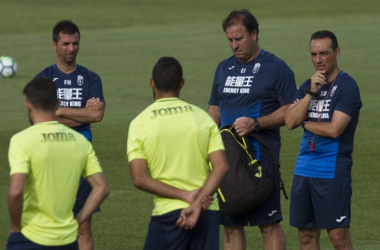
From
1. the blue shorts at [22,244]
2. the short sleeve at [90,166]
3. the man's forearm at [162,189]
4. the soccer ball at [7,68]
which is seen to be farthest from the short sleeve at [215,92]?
the soccer ball at [7,68]

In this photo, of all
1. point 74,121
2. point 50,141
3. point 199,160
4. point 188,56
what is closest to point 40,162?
point 50,141

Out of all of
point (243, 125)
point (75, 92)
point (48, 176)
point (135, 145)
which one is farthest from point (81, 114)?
point (48, 176)

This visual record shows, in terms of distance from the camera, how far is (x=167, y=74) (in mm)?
6742

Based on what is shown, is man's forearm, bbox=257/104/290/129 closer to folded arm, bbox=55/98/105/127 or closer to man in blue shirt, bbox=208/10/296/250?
man in blue shirt, bbox=208/10/296/250

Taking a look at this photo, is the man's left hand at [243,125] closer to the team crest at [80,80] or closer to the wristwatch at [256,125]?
the wristwatch at [256,125]

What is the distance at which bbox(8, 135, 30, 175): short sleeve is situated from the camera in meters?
6.05

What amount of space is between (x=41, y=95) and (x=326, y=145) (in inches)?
125

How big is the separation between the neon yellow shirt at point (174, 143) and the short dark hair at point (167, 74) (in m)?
0.13

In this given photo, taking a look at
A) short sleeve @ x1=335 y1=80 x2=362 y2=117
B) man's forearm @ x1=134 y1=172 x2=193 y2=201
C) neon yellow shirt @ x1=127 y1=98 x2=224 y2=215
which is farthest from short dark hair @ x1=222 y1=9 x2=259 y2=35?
man's forearm @ x1=134 y1=172 x2=193 y2=201

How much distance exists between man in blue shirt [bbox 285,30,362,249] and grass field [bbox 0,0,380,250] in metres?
2.17

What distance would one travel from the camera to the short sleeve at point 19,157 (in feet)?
19.9

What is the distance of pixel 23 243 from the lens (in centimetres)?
622

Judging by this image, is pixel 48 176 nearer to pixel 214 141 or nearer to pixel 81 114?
pixel 214 141

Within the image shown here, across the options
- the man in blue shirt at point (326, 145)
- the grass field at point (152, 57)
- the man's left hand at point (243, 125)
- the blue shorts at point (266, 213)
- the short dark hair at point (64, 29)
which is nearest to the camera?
the man in blue shirt at point (326, 145)
